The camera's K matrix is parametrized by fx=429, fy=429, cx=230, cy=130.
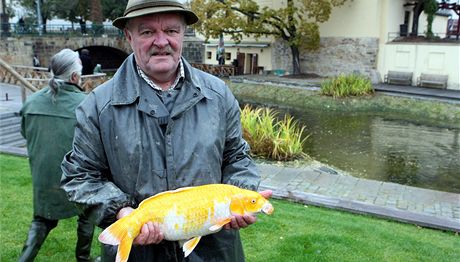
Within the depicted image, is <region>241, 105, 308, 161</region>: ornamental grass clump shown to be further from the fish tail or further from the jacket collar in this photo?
the fish tail

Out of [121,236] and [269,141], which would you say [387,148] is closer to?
[269,141]

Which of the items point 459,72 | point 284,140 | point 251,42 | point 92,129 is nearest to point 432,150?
point 284,140

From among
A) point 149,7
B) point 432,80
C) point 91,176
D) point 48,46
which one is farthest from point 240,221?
point 48,46

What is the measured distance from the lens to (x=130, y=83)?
1.97m

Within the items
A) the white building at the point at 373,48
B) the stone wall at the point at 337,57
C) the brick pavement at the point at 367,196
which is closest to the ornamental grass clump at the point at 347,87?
the white building at the point at 373,48

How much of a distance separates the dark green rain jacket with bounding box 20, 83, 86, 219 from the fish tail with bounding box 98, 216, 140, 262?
1857 millimetres

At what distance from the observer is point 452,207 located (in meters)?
6.07

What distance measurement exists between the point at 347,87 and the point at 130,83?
1734 cm

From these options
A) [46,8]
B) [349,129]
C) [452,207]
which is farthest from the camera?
[46,8]

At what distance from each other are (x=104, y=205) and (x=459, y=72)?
2117 centimetres

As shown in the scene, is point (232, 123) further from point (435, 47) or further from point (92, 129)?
point (435, 47)

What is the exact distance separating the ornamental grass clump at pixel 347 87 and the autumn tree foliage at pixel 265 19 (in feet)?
16.6

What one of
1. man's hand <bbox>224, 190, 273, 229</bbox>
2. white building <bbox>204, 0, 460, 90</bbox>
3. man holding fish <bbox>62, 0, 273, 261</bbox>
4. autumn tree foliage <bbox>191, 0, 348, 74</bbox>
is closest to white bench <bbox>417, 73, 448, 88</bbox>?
white building <bbox>204, 0, 460, 90</bbox>

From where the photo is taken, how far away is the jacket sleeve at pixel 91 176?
6.06ft
